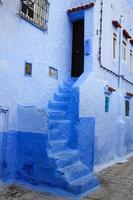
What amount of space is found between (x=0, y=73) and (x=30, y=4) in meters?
2.83

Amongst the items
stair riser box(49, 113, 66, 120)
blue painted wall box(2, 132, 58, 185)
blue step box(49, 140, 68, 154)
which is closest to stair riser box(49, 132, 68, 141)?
blue step box(49, 140, 68, 154)

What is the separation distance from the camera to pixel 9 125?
7293 millimetres

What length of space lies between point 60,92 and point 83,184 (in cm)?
362

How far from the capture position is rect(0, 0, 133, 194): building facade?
281 inches

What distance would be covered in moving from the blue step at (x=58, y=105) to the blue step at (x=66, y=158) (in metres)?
1.54

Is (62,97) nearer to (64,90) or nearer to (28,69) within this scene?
(64,90)

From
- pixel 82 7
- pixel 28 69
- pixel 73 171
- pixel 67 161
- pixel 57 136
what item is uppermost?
pixel 82 7

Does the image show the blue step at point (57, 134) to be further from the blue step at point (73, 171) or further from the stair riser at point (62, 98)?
the stair riser at point (62, 98)

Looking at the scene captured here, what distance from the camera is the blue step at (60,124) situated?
7481 mm

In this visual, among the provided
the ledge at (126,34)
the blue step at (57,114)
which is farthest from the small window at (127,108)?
the blue step at (57,114)

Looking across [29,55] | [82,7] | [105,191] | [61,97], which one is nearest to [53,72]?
[61,97]

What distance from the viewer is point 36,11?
28.6ft

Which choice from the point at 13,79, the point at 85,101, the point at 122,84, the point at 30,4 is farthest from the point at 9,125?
the point at 122,84

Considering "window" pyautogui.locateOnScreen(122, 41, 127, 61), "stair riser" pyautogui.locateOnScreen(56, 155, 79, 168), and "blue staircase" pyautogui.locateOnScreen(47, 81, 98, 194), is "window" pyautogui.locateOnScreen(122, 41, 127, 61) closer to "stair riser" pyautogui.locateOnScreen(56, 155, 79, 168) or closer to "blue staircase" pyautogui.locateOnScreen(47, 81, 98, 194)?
"blue staircase" pyautogui.locateOnScreen(47, 81, 98, 194)
